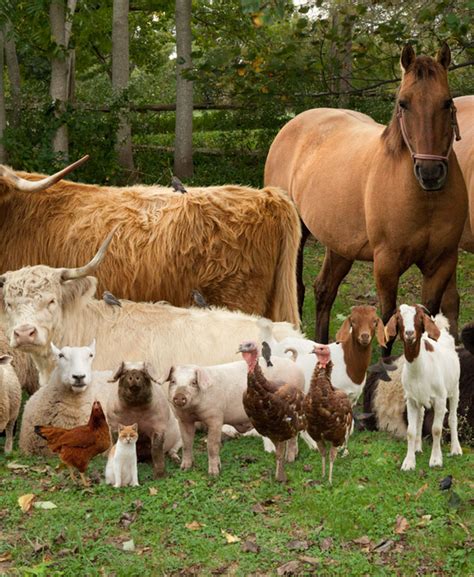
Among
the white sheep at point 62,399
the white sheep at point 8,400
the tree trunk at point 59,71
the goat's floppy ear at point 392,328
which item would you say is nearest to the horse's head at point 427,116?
the goat's floppy ear at point 392,328

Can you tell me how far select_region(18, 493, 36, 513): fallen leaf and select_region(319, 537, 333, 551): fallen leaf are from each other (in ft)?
5.81

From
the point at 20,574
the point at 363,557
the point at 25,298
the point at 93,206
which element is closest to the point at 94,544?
the point at 20,574

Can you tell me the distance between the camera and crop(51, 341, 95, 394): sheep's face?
591cm

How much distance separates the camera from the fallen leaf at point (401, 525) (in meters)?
4.93

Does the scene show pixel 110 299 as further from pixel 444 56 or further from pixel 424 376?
pixel 444 56

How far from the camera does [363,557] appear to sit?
4.65 metres

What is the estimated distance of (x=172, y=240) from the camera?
24.9ft

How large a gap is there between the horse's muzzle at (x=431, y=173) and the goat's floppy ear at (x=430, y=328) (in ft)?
5.01

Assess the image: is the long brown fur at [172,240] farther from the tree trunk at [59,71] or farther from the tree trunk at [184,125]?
the tree trunk at [184,125]

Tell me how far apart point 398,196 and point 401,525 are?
10.2 feet

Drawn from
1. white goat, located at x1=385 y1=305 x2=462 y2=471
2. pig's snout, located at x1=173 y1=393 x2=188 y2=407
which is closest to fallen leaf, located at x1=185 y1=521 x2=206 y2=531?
pig's snout, located at x1=173 y1=393 x2=188 y2=407

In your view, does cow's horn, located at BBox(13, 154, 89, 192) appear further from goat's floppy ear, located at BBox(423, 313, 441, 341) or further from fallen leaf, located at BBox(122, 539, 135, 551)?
fallen leaf, located at BBox(122, 539, 135, 551)

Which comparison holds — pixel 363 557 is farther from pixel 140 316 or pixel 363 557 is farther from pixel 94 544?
pixel 140 316

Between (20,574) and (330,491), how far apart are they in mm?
1882
